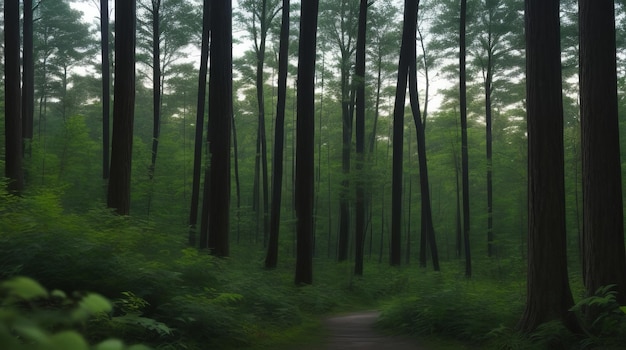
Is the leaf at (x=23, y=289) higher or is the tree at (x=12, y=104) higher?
the tree at (x=12, y=104)

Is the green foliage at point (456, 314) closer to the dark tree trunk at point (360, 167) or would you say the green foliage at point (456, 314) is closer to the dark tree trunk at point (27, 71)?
the dark tree trunk at point (360, 167)

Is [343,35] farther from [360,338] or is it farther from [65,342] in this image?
[65,342]

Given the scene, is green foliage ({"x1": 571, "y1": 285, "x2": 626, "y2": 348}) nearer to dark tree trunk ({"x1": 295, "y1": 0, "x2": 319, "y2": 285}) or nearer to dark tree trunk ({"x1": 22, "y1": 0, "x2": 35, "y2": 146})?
dark tree trunk ({"x1": 295, "y1": 0, "x2": 319, "y2": 285})

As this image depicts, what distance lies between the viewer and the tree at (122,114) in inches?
425

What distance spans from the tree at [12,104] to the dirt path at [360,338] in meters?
8.83

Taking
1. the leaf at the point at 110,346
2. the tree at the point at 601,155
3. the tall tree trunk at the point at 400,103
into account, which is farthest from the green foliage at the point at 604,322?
the tall tree trunk at the point at 400,103

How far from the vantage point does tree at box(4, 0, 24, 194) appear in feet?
42.5

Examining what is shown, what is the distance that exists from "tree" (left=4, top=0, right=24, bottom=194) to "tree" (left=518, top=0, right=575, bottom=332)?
39.5 ft

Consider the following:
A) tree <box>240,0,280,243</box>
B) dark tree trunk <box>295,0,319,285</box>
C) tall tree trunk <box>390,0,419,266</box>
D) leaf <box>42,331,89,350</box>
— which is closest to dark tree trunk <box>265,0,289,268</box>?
dark tree trunk <box>295,0,319,285</box>

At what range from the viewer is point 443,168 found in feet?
113

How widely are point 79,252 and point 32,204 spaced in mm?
2617

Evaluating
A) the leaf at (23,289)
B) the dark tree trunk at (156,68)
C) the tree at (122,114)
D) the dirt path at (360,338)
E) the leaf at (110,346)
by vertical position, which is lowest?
Result: the dirt path at (360,338)

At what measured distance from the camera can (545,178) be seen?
728cm

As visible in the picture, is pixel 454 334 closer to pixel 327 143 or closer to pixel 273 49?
pixel 273 49
